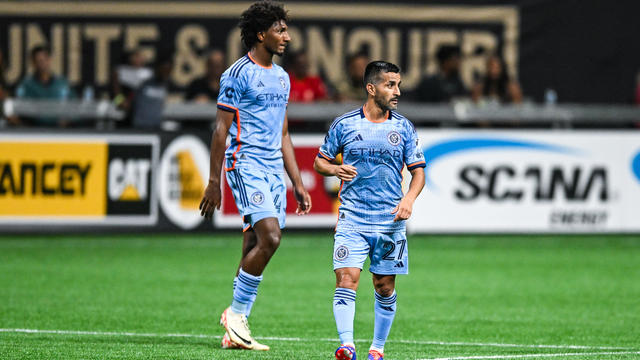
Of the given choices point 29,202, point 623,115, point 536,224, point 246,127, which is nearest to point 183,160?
point 29,202

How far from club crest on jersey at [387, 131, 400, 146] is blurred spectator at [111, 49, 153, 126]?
1042cm

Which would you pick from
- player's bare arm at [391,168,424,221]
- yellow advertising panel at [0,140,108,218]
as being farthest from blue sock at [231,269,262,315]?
yellow advertising panel at [0,140,108,218]

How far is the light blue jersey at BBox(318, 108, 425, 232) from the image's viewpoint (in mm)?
8156

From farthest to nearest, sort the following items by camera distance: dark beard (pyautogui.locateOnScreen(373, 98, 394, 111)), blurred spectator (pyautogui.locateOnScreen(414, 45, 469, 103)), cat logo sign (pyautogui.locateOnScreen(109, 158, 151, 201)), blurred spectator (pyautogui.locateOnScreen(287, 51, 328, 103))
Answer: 1. blurred spectator (pyautogui.locateOnScreen(414, 45, 469, 103))
2. blurred spectator (pyautogui.locateOnScreen(287, 51, 328, 103))
3. cat logo sign (pyautogui.locateOnScreen(109, 158, 151, 201))
4. dark beard (pyautogui.locateOnScreen(373, 98, 394, 111))

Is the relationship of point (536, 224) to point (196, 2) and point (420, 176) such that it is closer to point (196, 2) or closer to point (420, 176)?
point (196, 2)

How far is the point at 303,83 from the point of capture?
734 inches

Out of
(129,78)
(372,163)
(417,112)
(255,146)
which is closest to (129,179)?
(129,78)

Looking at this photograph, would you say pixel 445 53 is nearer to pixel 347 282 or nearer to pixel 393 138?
pixel 393 138

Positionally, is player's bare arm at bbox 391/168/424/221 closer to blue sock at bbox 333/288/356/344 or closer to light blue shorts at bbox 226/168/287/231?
blue sock at bbox 333/288/356/344

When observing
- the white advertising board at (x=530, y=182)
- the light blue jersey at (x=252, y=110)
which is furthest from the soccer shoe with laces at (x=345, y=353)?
the white advertising board at (x=530, y=182)

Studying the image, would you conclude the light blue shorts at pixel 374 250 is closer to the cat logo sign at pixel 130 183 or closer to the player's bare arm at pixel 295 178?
the player's bare arm at pixel 295 178

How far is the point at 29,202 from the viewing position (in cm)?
1695

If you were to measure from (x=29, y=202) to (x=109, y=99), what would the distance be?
3467mm

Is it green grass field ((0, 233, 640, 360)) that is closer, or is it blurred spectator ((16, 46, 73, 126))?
green grass field ((0, 233, 640, 360))
